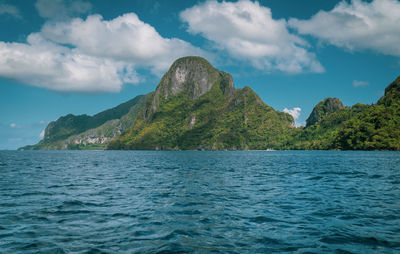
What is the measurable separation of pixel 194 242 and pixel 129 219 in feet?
16.7

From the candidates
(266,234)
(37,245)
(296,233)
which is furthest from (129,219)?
(296,233)

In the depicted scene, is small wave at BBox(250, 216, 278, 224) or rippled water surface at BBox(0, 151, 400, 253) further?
small wave at BBox(250, 216, 278, 224)

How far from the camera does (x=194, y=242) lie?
10.0 m

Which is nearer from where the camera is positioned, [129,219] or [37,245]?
[37,245]

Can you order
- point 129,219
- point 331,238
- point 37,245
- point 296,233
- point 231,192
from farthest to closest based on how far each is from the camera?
point 231,192 → point 129,219 → point 296,233 → point 331,238 → point 37,245

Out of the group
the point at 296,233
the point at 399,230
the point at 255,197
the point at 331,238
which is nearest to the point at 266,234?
the point at 296,233

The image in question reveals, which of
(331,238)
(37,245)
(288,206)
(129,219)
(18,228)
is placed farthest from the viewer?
(288,206)

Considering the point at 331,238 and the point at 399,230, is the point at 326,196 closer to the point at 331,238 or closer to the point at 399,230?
the point at 399,230

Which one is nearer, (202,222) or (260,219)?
(202,222)

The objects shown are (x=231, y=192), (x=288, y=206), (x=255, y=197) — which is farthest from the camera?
(x=231, y=192)

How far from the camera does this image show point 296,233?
1099cm

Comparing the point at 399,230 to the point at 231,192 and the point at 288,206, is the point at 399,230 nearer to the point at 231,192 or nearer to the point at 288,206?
the point at 288,206

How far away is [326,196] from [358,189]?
214 inches

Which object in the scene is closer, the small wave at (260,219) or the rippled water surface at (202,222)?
the rippled water surface at (202,222)
